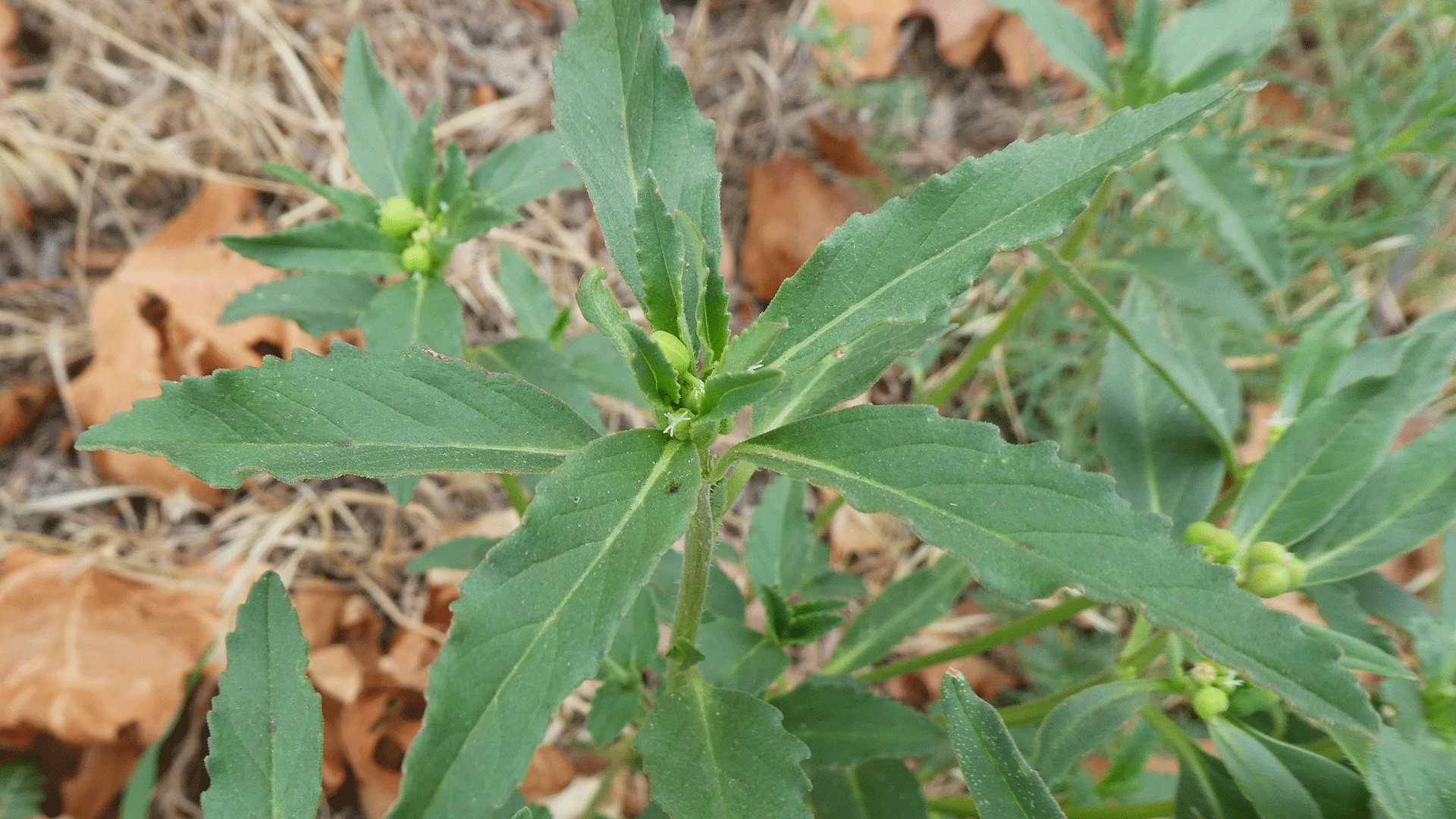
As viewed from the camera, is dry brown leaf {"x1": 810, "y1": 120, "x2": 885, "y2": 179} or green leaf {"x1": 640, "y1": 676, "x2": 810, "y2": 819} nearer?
green leaf {"x1": 640, "y1": 676, "x2": 810, "y2": 819}

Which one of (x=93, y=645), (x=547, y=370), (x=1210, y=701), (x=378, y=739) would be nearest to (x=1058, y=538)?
(x=1210, y=701)

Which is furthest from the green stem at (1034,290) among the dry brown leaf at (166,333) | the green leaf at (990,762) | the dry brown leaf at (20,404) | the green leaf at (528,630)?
the dry brown leaf at (20,404)

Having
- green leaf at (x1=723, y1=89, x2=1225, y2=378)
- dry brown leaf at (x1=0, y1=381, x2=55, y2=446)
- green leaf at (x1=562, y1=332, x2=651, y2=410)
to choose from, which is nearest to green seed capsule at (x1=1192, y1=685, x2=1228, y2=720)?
green leaf at (x1=723, y1=89, x2=1225, y2=378)

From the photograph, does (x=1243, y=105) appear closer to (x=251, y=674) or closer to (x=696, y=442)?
(x=696, y=442)

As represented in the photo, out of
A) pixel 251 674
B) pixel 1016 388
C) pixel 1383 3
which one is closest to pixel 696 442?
pixel 251 674

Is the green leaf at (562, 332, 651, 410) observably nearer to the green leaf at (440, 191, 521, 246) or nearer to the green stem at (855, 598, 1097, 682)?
the green leaf at (440, 191, 521, 246)

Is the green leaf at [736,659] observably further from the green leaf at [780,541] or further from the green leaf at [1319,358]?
the green leaf at [1319,358]
